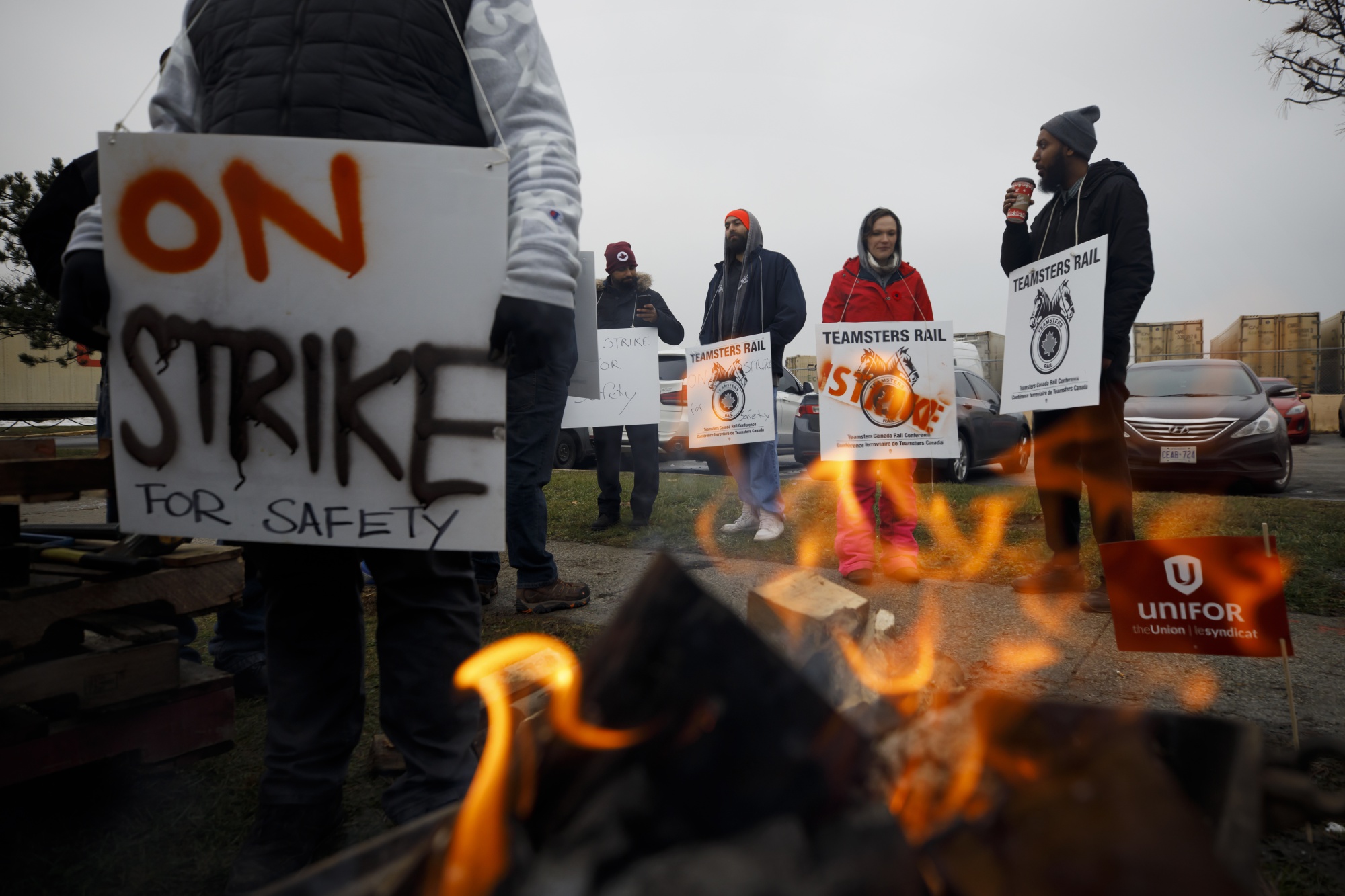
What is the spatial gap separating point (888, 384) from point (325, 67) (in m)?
3.44

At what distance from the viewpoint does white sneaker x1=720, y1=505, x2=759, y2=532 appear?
565 cm

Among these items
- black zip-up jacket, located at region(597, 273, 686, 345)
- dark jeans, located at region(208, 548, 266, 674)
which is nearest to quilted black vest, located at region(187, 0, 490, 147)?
dark jeans, located at region(208, 548, 266, 674)

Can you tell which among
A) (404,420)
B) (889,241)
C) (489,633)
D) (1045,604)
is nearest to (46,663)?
(404,420)

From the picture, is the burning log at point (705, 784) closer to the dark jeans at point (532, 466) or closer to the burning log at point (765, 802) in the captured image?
the burning log at point (765, 802)

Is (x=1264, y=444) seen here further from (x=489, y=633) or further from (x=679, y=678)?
(x=679, y=678)

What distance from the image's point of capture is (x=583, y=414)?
5.96 meters

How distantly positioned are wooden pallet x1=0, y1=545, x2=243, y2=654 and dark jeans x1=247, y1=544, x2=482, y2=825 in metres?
0.49

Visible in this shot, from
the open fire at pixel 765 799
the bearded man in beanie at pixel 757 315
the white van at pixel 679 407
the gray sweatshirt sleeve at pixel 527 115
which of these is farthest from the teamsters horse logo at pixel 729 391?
the open fire at pixel 765 799

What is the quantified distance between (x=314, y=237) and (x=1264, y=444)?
Answer: 9182 mm

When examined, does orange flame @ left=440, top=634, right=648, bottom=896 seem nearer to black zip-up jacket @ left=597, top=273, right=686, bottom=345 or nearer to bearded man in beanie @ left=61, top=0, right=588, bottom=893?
bearded man in beanie @ left=61, top=0, right=588, bottom=893

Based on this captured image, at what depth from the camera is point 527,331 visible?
149cm

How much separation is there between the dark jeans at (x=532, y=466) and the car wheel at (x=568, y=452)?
8.71 metres

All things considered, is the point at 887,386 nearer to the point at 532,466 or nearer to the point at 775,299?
the point at 775,299

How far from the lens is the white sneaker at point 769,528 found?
5246mm
